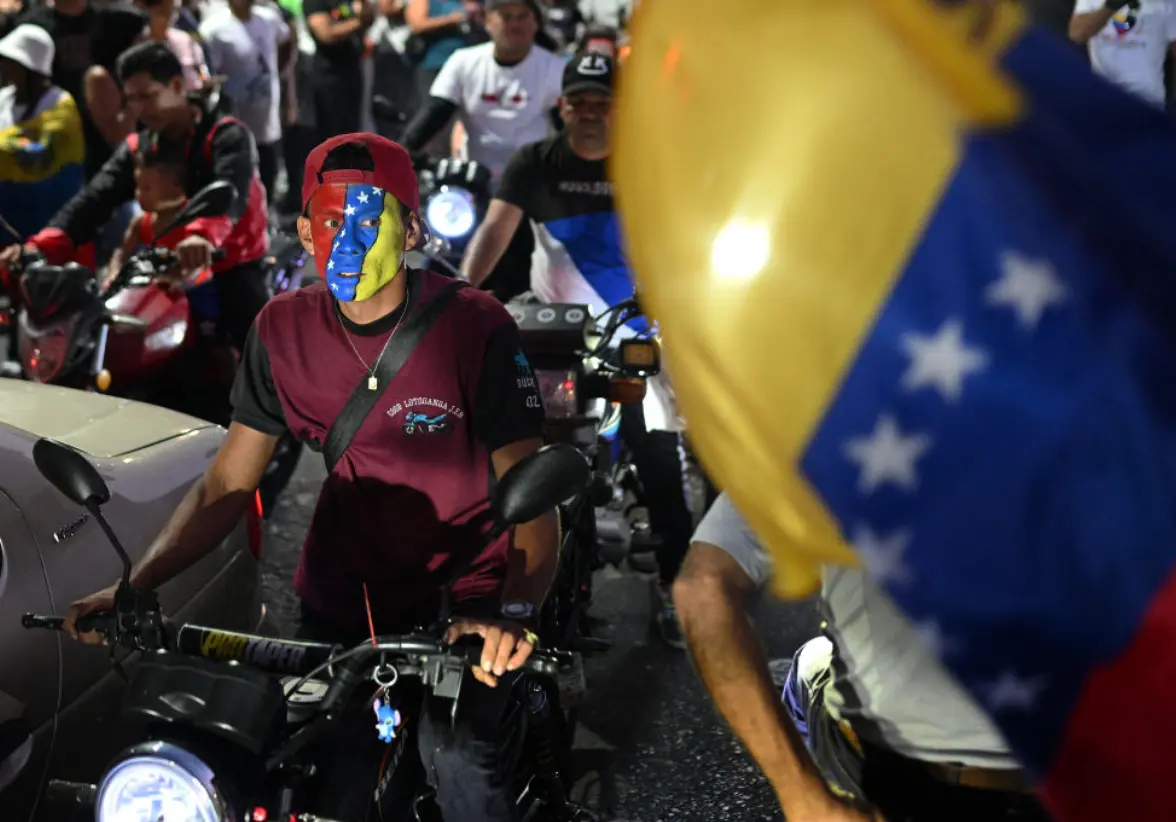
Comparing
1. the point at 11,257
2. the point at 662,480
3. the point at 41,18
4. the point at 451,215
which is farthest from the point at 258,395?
the point at 41,18

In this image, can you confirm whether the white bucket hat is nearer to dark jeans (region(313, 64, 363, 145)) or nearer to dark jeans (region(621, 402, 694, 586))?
dark jeans (region(313, 64, 363, 145))

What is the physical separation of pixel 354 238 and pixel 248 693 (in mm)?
1236

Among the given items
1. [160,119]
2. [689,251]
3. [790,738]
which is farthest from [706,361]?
[160,119]

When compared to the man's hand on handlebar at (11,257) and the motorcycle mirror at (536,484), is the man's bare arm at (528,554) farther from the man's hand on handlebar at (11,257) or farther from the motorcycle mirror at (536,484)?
the man's hand on handlebar at (11,257)

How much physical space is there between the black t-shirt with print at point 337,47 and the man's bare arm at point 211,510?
9314 mm

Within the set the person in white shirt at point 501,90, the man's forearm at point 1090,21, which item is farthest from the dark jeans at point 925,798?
the man's forearm at point 1090,21

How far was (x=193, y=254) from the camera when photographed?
5555 mm

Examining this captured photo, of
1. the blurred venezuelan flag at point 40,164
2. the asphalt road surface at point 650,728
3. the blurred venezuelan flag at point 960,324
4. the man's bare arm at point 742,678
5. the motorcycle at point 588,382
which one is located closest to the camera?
the blurred venezuelan flag at point 960,324

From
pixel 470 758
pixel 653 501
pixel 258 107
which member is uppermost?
pixel 470 758

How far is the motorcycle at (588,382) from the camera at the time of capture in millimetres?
4508

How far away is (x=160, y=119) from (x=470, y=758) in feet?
14.0

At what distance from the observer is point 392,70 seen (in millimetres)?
13516

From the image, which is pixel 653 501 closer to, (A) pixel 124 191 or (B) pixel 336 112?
(A) pixel 124 191

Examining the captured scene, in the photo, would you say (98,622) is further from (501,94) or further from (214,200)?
(501,94)
